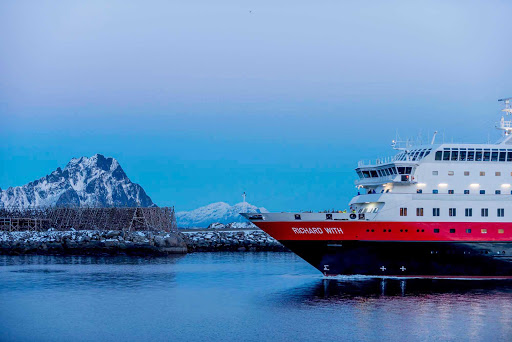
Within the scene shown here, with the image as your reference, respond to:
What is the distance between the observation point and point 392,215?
122 feet

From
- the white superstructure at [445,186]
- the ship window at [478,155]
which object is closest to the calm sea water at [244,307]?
the white superstructure at [445,186]

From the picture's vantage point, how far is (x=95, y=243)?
227 feet

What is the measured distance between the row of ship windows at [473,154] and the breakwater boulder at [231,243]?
39224 mm

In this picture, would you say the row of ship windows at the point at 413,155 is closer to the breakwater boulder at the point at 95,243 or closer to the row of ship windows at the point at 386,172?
the row of ship windows at the point at 386,172

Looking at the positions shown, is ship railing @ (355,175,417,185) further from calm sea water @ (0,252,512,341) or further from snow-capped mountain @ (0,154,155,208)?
snow-capped mountain @ (0,154,155,208)

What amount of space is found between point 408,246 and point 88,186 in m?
159

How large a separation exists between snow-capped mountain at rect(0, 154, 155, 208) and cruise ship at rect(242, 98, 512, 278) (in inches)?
5636

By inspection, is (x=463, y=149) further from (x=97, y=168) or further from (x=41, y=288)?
(x=97, y=168)

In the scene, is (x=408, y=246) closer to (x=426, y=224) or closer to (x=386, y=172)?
(x=426, y=224)

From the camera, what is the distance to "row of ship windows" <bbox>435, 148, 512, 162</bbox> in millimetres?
38500

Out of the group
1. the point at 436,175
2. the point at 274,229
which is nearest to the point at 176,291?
the point at 274,229


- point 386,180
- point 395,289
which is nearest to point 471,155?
point 386,180

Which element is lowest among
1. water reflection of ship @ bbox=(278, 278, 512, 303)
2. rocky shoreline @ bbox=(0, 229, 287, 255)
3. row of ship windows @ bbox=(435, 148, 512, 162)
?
water reflection of ship @ bbox=(278, 278, 512, 303)

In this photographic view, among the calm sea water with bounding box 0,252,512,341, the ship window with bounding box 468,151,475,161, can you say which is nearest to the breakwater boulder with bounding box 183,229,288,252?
the calm sea water with bounding box 0,252,512,341
